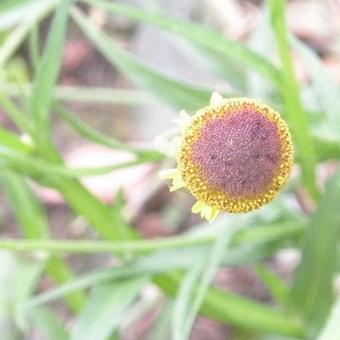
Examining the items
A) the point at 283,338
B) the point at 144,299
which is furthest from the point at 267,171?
the point at 144,299

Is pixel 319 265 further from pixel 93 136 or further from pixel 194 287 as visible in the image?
pixel 93 136

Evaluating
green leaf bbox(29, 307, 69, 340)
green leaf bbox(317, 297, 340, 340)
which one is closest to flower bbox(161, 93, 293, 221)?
green leaf bbox(317, 297, 340, 340)

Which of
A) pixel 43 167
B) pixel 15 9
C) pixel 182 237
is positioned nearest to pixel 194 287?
pixel 182 237

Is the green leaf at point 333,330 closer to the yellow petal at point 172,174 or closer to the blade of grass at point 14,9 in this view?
the yellow petal at point 172,174

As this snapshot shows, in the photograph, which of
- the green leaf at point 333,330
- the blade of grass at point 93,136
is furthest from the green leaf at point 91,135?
the green leaf at point 333,330

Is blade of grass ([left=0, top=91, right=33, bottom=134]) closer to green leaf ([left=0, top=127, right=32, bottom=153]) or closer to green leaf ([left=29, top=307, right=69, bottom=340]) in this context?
green leaf ([left=0, top=127, right=32, bottom=153])

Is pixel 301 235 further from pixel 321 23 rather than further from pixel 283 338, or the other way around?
pixel 321 23
